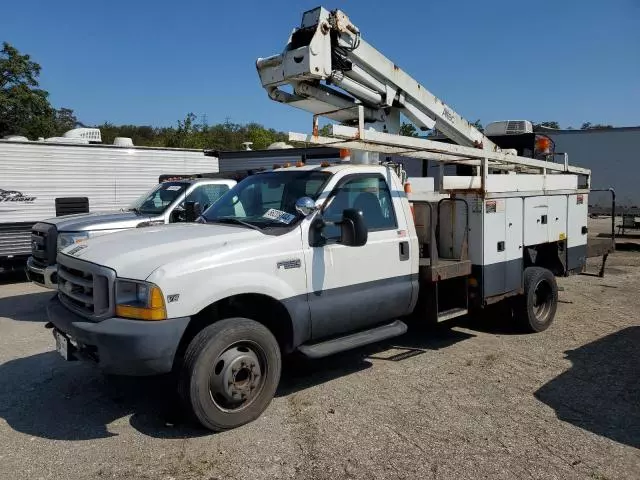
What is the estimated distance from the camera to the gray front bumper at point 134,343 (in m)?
3.85

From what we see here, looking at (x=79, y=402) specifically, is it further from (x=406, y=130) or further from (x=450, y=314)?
(x=406, y=130)

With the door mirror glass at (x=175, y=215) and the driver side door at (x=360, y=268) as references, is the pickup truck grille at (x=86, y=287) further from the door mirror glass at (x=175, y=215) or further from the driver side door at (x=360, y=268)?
the door mirror glass at (x=175, y=215)

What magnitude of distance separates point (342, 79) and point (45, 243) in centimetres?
537

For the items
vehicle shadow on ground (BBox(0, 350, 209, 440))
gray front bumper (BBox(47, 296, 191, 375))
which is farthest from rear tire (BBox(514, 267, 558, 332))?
gray front bumper (BBox(47, 296, 191, 375))

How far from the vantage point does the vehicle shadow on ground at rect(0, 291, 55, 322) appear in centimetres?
827

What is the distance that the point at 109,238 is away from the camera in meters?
4.83

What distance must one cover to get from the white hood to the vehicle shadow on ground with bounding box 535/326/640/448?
2.98 meters

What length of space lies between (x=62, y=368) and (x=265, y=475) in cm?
316

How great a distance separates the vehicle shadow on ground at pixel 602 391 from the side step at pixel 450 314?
1147 millimetres

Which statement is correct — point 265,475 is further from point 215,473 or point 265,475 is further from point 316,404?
point 316,404

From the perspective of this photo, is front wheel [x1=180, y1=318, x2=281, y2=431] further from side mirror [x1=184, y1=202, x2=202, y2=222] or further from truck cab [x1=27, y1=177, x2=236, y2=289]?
truck cab [x1=27, y1=177, x2=236, y2=289]

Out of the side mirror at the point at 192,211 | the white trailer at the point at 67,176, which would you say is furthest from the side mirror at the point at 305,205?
the white trailer at the point at 67,176

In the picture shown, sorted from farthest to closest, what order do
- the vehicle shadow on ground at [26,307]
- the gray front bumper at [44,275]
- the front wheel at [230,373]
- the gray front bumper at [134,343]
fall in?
the vehicle shadow on ground at [26,307]
the gray front bumper at [44,275]
the front wheel at [230,373]
the gray front bumper at [134,343]

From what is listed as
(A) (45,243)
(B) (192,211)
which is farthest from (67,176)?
(B) (192,211)
